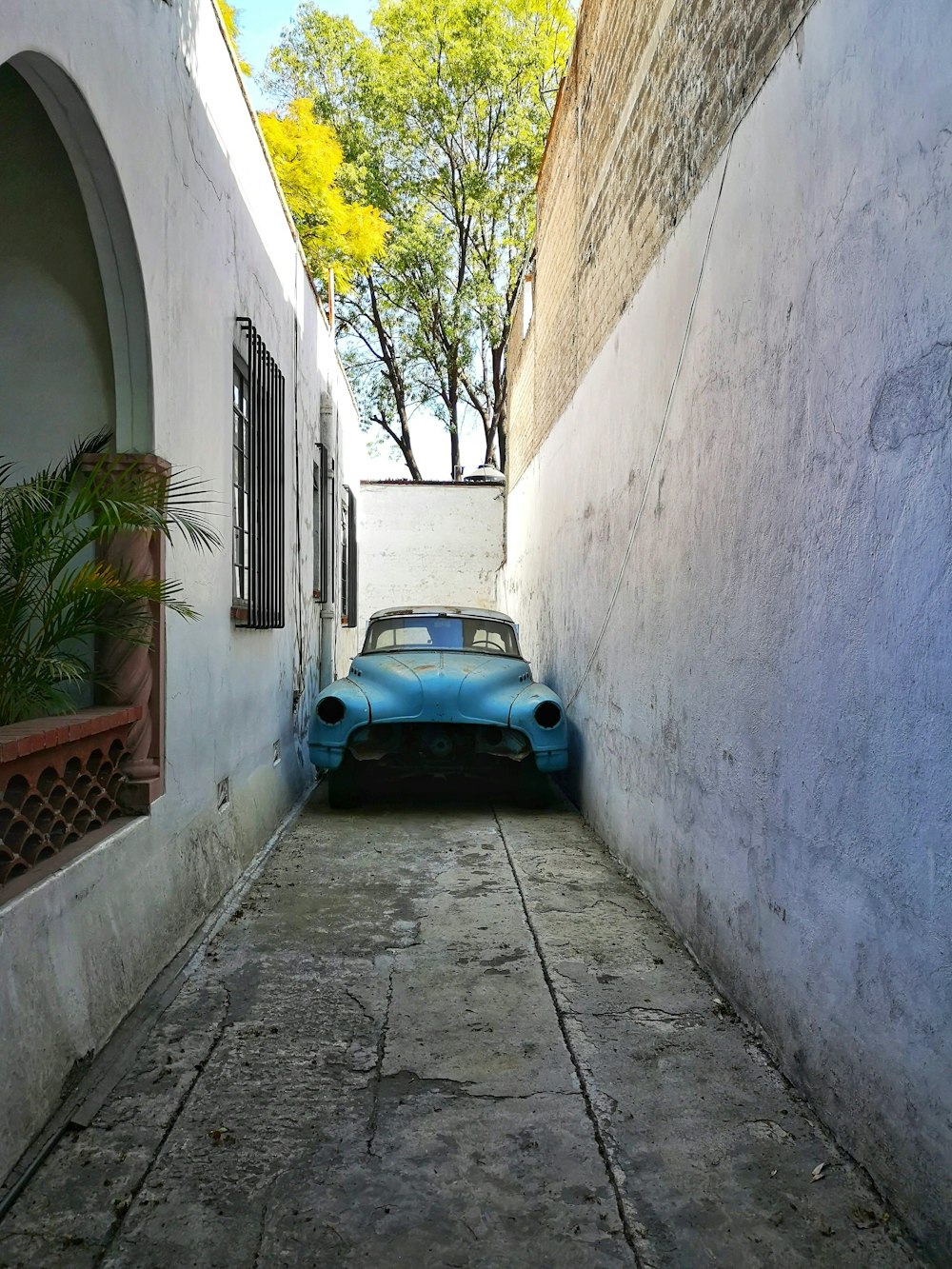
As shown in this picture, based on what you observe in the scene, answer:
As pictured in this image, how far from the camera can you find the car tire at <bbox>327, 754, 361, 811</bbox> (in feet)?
A: 24.6

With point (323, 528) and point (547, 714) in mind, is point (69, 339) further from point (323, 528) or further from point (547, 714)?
point (323, 528)

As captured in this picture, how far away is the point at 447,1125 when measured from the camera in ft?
9.11

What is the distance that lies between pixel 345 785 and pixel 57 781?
4.39 metres

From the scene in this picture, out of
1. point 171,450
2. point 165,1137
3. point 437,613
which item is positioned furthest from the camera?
point 437,613

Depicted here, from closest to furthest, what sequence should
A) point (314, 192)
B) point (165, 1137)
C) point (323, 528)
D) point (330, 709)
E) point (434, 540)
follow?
point (165, 1137) < point (330, 709) < point (323, 528) < point (314, 192) < point (434, 540)

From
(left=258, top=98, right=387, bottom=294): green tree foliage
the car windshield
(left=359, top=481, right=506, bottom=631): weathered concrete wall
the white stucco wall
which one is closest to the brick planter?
the white stucco wall

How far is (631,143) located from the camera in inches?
235

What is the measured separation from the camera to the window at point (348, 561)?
44.7ft

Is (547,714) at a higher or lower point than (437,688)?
lower

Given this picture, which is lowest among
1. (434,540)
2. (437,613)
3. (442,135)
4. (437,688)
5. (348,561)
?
(437,688)

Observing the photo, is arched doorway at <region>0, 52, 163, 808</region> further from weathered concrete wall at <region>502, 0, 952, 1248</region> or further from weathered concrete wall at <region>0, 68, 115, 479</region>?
weathered concrete wall at <region>502, 0, 952, 1248</region>

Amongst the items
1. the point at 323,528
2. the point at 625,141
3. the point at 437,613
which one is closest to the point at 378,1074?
the point at 625,141

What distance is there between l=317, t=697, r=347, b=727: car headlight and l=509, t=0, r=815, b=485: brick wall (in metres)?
3.20

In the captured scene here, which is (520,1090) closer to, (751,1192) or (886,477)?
(751,1192)
